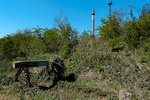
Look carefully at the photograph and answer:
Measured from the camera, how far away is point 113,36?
20.1 ft

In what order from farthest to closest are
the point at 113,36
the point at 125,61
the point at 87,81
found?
the point at 113,36
the point at 125,61
the point at 87,81

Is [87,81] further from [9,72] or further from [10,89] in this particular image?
[9,72]

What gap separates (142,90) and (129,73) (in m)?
0.92

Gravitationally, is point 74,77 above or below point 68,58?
below

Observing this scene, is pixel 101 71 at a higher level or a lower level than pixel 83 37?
lower

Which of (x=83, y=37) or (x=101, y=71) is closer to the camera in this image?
(x=101, y=71)

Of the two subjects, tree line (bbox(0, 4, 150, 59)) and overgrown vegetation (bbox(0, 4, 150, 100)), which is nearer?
overgrown vegetation (bbox(0, 4, 150, 100))

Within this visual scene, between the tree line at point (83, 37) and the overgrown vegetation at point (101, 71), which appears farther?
the tree line at point (83, 37)

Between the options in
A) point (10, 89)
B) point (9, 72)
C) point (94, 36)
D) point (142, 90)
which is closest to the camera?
point (142, 90)

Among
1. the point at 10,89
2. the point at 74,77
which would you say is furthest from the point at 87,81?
the point at 10,89

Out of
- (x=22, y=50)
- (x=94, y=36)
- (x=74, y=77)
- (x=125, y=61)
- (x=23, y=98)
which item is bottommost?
(x=23, y=98)

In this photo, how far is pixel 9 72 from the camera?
6.97 meters

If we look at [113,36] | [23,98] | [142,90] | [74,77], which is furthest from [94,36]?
[23,98]

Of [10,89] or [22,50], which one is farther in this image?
[22,50]
